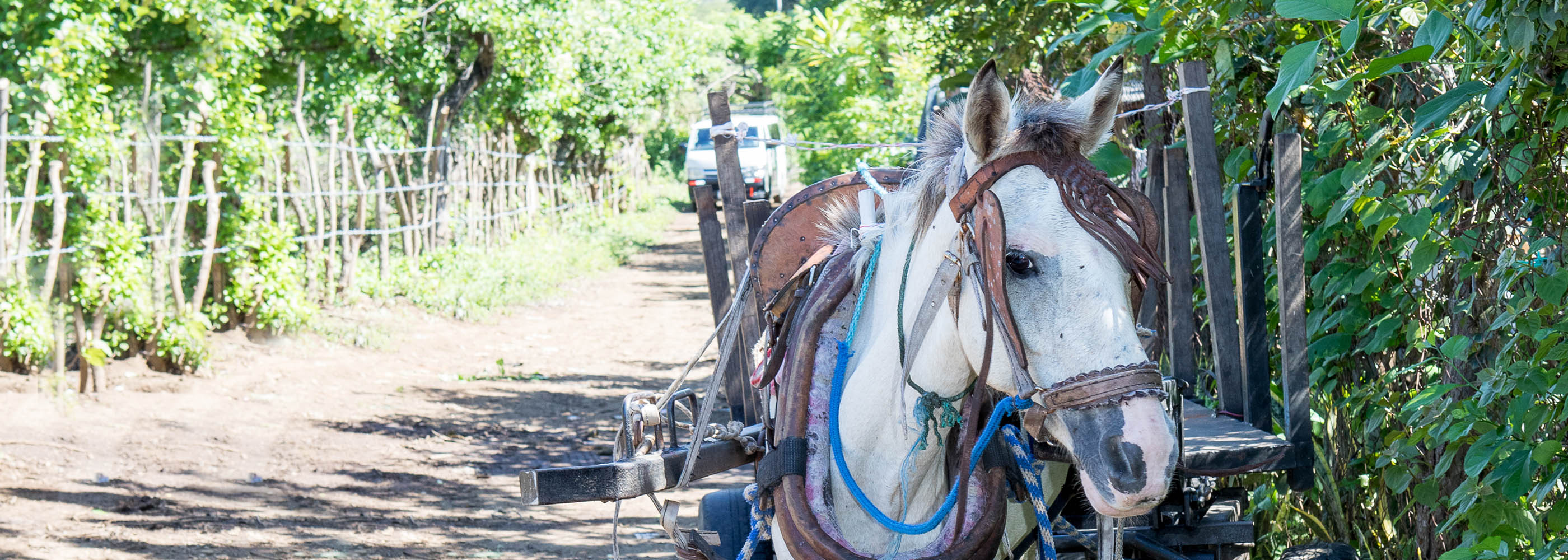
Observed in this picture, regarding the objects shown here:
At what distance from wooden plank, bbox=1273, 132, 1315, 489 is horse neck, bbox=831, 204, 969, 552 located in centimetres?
105

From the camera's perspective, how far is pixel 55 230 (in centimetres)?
726

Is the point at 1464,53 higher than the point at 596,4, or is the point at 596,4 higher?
the point at 596,4

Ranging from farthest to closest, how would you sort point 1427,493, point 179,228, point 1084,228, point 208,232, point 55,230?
point 208,232
point 179,228
point 55,230
point 1427,493
point 1084,228

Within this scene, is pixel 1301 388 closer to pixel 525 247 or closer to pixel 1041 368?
pixel 1041 368

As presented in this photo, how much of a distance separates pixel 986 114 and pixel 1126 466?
0.64 meters

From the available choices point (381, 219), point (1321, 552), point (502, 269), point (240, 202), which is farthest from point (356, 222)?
point (1321, 552)

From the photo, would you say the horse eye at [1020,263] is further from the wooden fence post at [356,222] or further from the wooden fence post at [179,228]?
the wooden fence post at [356,222]

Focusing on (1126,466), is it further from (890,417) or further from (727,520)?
(727,520)

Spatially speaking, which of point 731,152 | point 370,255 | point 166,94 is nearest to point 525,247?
point 370,255

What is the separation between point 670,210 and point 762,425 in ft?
90.1

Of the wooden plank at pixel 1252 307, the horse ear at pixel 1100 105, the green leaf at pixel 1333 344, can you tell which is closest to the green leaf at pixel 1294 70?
the horse ear at pixel 1100 105

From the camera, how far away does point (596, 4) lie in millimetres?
17391

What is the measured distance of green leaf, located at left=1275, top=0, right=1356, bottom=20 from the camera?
6.67 ft

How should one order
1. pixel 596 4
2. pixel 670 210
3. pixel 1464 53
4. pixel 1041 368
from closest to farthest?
1. pixel 1041 368
2. pixel 1464 53
3. pixel 596 4
4. pixel 670 210
